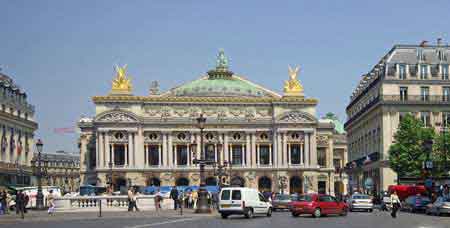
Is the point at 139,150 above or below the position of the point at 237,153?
above

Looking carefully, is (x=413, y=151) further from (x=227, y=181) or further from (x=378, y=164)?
(x=227, y=181)

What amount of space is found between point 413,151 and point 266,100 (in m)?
64.6

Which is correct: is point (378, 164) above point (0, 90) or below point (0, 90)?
below

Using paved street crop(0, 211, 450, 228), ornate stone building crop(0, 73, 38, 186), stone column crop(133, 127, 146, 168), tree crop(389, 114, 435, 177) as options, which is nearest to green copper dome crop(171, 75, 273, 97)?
stone column crop(133, 127, 146, 168)

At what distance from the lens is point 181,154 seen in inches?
5842

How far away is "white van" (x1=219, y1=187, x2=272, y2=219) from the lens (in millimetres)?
50625

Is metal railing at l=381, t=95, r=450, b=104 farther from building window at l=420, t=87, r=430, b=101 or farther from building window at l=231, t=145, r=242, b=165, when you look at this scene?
building window at l=231, t=145, r=242, b=165

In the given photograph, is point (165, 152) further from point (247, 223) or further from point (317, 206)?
point (247, 223)

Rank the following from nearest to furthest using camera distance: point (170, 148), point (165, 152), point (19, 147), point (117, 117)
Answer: point (19, 147), point (117, 117), point (165, 152), point (170, 148)

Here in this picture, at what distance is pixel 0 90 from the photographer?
359ft

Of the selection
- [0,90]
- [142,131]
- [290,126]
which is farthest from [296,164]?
[0,90]

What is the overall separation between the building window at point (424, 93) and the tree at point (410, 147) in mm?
11477

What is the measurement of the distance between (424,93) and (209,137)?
5706cm

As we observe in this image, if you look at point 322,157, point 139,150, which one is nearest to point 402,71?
point 322,157
